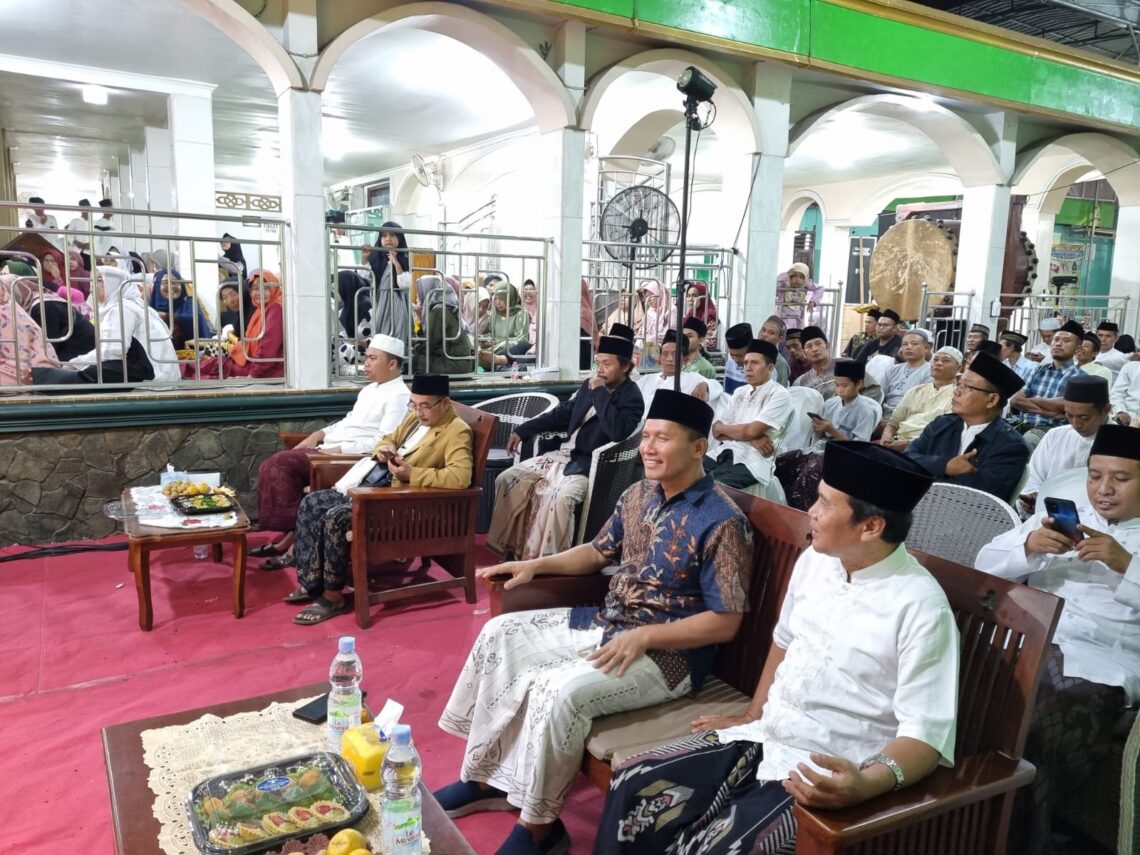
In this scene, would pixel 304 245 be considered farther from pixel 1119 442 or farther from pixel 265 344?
pixel 1119 442

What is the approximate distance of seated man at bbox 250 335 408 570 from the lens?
14.6 ft

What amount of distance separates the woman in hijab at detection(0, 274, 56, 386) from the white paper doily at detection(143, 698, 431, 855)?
11.3 ft

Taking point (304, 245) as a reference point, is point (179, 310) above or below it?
below

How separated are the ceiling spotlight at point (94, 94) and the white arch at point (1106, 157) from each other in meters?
9.79

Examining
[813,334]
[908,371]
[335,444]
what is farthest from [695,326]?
[335,444]

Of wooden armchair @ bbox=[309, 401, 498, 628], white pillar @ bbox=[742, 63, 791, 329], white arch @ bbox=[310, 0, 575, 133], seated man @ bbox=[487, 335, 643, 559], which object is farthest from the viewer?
white pillar @ bbox=[742, 63, 791, 329]

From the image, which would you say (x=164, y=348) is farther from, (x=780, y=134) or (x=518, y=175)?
(x=518, y=175)

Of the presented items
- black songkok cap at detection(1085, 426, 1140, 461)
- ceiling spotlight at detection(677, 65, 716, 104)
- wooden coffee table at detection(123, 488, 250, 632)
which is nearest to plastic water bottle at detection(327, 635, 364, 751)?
wooden coffee table at detection(123, 488, 250, 632)

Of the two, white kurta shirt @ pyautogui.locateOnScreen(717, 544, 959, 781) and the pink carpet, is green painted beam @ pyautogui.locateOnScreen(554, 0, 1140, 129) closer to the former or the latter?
the pink carpet

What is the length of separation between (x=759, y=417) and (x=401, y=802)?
3411 millimetres

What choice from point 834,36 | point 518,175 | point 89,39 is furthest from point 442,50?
point 518,175

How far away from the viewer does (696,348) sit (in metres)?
5.70

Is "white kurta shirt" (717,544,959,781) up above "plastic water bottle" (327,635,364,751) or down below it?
above

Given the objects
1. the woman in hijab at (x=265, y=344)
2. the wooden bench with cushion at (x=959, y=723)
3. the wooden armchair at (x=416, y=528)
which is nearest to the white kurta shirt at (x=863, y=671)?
the wooden bench with cushion at (x=959, y=723)
